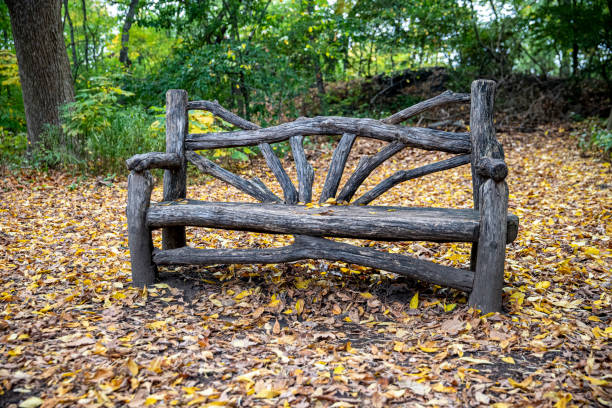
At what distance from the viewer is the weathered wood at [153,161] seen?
3006 millimetres

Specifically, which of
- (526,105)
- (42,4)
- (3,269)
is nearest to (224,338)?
(3,269)

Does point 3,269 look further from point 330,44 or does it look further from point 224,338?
point 330,44

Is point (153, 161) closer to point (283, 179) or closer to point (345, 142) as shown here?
point (283, 179)

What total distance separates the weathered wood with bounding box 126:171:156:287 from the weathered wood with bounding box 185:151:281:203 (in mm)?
482

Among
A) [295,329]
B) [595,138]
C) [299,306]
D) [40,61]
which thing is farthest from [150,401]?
[595,138]

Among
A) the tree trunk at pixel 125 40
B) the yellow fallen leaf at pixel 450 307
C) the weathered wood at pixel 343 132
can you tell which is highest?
the tree trunk at pixel 125 40

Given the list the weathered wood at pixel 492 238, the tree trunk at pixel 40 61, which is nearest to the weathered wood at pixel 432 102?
the weathered wood at pixel 492 238

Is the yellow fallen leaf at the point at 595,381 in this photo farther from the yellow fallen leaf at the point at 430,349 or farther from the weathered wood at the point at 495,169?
the weathered wood at the point at 495,169

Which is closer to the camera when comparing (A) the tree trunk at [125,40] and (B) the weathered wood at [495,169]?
(B) the weathered wood at [495,169]

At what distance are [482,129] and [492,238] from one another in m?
0.82

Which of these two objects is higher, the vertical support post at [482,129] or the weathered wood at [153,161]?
the vertical support post at [482,129]

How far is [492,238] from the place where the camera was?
8.34 feet

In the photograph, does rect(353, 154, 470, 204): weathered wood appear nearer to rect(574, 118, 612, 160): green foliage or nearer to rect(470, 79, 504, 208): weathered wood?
rect(470, 79, 504, 208): weathered wood

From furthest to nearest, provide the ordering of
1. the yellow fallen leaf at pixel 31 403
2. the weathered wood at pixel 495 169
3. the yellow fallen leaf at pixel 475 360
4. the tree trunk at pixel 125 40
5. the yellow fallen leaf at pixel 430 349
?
the tree trunk at pixel 125 40 < the weathered wood at pixel 495 169 < the yellow fallen leaf at pixel 430 349 < the yellow fallen leaf at pixel 475 360 < the yellow fallen leaf at pixel 31 403
